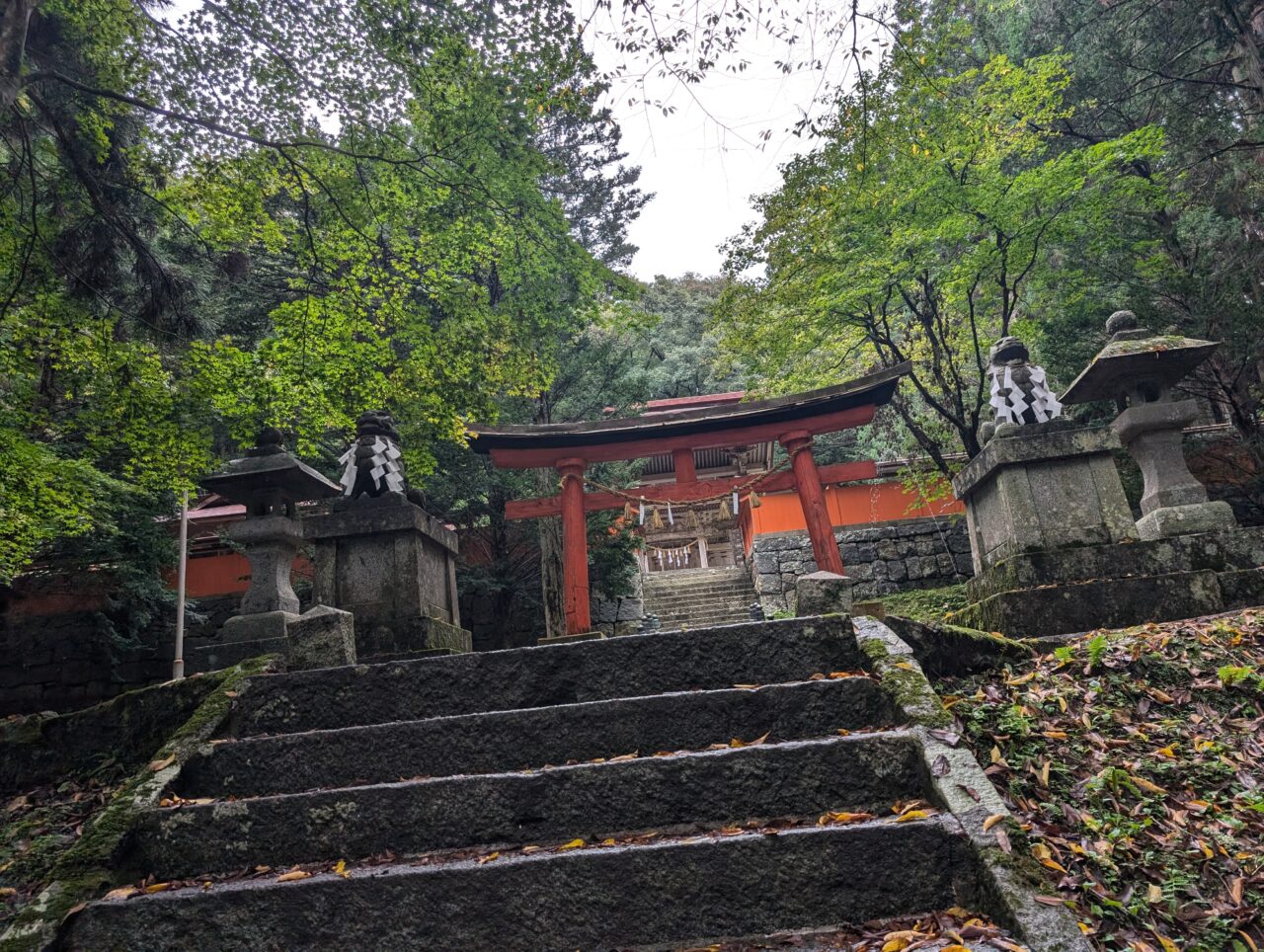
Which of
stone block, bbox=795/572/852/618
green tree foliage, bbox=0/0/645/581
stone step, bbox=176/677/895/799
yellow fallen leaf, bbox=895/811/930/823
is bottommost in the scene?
yellow fallen leaf, bbox=895/811/930/823

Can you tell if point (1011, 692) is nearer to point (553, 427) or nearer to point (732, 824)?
point (732, 824)

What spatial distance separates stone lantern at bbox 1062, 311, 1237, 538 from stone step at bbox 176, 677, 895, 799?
3.63 m

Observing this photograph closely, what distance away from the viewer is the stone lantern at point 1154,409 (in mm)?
5422

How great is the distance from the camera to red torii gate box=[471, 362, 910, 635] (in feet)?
32.7

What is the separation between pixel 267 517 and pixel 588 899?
4.15 metres

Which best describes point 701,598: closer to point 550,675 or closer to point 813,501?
point 813,501

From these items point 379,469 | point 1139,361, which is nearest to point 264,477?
point 379,469

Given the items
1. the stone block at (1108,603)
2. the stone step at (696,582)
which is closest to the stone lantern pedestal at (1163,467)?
the stone block at (1108,603)

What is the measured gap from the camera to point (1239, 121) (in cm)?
1332

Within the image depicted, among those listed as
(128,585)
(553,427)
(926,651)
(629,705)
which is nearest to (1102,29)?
(553,427)

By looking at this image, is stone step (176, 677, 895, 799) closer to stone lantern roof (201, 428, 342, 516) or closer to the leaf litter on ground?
the leaf litter on ground

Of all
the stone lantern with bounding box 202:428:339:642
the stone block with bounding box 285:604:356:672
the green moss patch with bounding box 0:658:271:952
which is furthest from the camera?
the stone lantern with bounding box 202:428:339:642

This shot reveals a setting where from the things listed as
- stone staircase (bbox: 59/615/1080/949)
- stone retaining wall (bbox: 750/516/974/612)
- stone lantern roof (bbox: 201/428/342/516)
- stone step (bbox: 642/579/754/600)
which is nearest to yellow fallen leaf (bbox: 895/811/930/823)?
stone staircase (bbox: 59/615/1080/949)

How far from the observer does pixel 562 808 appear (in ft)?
9.20
